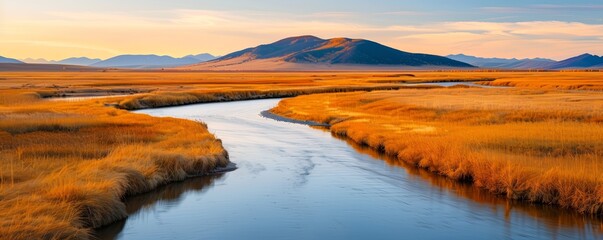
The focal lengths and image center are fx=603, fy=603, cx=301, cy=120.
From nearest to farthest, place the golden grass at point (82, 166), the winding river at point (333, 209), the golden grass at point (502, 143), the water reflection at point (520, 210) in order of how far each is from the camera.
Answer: the golden grass at point (82, 166) < the winding river at point (333, 209) < the water reflection at point (520, 210) < the golden grass at point (502, 143)

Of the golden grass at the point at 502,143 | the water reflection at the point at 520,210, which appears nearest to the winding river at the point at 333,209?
the water reflection at the point at 520,210

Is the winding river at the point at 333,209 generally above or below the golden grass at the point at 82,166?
below

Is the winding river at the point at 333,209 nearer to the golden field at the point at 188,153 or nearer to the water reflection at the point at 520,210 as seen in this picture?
the water reflection at the point at 520,210

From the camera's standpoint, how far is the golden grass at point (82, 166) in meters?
14.5

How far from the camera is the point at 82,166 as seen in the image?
20.9 meters

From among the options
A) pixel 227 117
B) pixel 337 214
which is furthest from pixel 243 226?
pixel 227 117

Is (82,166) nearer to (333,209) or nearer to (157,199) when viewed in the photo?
(157,199)

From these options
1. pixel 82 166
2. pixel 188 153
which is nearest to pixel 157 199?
pixel 82 166

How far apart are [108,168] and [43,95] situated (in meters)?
59.0

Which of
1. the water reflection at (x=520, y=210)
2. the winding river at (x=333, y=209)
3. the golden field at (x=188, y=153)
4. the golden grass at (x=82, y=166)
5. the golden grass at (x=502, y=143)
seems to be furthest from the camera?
the golden grass at (x=502, y=143)

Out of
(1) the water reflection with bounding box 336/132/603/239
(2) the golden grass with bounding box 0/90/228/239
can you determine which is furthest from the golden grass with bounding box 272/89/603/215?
(2) the golden grass with bounding box 0/90/228/239

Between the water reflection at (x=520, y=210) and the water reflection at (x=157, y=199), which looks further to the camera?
the water reflection at (x=520, y=210)

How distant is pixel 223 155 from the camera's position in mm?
26484

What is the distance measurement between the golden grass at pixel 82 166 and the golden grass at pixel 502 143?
906cm
